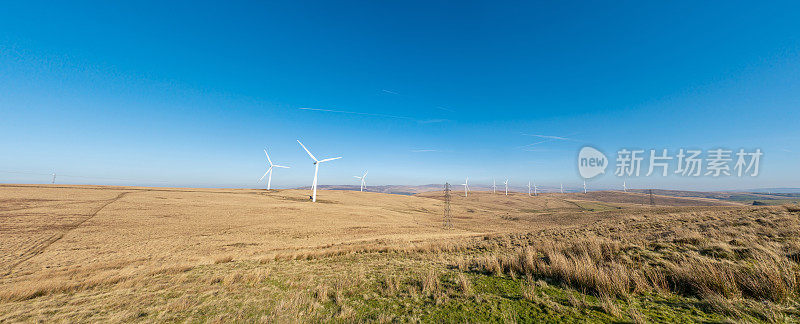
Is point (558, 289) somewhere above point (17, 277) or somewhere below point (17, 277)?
above

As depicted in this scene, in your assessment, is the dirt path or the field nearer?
the field

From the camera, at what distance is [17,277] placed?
12.9 meters

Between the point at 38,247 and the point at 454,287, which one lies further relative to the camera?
the point at 38,247

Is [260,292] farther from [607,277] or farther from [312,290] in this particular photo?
[607,277]

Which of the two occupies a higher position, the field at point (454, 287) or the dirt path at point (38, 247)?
the field at point (454, 287)

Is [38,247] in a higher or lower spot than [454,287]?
lower

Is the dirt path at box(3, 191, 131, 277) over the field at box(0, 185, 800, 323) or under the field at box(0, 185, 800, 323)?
under

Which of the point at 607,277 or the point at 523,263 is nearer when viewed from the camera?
→ the point at 607,277

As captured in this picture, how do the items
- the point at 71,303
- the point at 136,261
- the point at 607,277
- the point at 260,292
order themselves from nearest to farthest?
the point at 607,277 → the point at 71,303 → the point at 260,292 → the point at 136,261

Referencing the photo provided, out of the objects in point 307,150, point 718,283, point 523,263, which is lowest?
point 523,263

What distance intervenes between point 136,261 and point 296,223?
20.1 metres

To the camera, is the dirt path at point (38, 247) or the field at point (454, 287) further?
the dirt path at point (38, 247)

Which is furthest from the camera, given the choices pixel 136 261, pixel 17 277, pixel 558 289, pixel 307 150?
pixel 307 150

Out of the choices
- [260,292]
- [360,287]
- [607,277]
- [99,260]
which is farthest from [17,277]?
[607,277]
